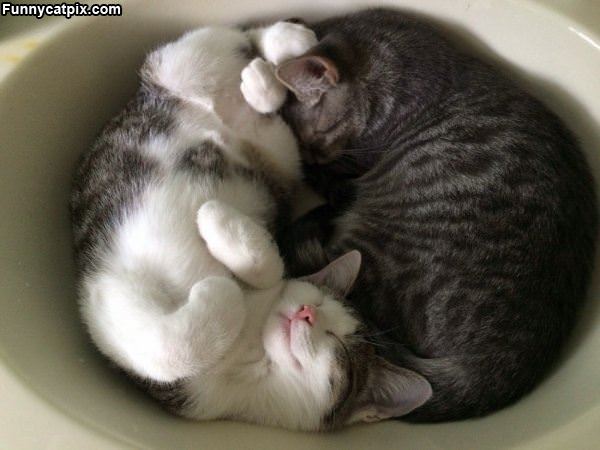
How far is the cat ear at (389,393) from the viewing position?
1.07 meters

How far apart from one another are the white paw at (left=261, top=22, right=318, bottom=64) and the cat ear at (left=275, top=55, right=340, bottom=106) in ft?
0.24

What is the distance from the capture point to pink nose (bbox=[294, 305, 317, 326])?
3.55ft

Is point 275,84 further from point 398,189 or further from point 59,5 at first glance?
point 59,5

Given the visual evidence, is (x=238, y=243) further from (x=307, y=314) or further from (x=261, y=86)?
(x=261, y=86)

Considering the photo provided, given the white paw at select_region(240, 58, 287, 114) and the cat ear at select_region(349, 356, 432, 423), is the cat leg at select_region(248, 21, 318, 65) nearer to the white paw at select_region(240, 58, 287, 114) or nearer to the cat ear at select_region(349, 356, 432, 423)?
the white paw at select_region(240, 58, 287, 114)

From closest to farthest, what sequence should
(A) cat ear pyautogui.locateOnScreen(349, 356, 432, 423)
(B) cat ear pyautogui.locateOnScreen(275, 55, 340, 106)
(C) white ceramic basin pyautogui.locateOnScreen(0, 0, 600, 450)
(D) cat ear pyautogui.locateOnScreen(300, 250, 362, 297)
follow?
(C) white ceramic basin pyautogui.locateOnScreen(0, 0, 600, 450) < (A) cat ear pyautogui.locateOnScreen(349, 356, 432, 423) < (D) cat ear pyautogui.locateOnScreen(300, 250, 362, 297) < (B) cat ear pyautogui.locateOnScreen(275, 55, 340, 106)

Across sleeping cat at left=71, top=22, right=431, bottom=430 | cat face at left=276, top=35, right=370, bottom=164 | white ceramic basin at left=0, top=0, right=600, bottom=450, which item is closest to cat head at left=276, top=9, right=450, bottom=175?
cat face at left=276, top=35, right=370, bottom=164

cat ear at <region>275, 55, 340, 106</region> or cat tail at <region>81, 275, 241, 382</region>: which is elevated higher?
cat ear at <region>275, 55, 340, 106</region>

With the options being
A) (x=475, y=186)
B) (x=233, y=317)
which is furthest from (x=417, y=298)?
(x=233, y=317)

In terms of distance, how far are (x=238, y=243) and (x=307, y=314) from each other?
20cm

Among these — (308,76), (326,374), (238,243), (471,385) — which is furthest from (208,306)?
(308,76)

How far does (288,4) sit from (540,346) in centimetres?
111

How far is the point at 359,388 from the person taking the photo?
1127 millimetres

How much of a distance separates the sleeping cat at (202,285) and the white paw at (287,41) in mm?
183
